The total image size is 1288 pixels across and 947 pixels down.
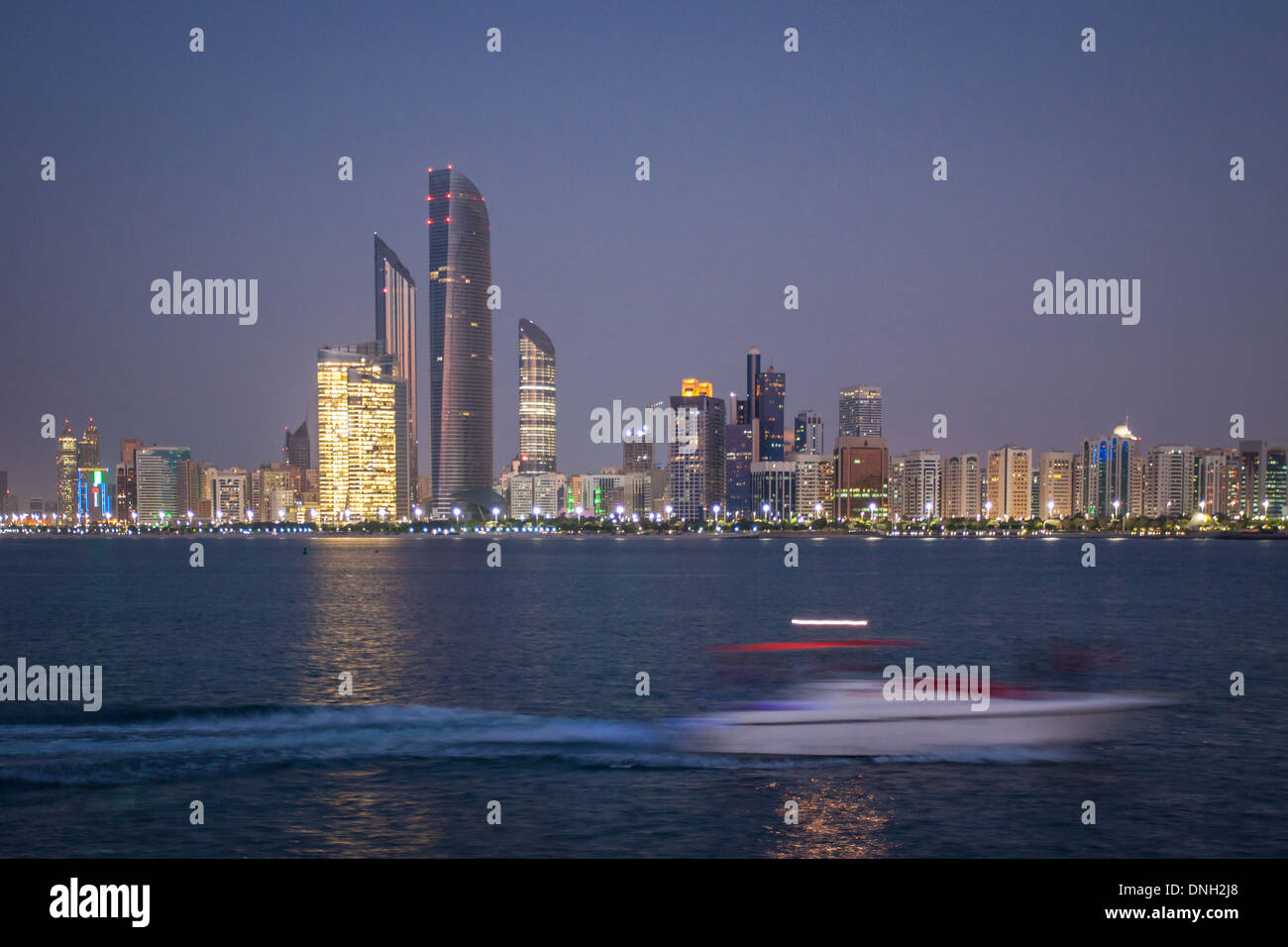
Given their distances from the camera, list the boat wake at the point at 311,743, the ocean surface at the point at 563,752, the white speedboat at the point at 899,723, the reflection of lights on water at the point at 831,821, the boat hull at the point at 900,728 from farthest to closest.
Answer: the white speedboat at the point at 899,723 < the boat hull at the point at 900,728 < the boat wake at the point at 311,743 < the ocean surface at the point at 563,752 < the reflection of lights on water at the point at 831,821

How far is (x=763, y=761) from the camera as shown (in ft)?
95.3

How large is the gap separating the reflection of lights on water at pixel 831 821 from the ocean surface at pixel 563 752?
3.3 inches

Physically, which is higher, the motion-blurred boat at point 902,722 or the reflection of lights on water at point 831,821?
the reflection of lights on water at point 831,821

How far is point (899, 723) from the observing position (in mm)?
33281

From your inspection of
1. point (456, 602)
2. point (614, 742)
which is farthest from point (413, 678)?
point (456, 602)

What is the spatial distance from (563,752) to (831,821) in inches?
412

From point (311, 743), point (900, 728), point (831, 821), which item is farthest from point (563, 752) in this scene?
point (900, 728)

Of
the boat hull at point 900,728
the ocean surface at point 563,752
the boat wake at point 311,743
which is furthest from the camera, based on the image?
the boat hull at point 900,728

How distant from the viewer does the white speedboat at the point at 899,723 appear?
30906mm

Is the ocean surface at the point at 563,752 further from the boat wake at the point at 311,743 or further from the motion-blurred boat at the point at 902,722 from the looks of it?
the motion-blurred boat at the point at 902,722

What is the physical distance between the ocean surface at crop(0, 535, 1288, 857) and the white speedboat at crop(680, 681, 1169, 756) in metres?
1.22

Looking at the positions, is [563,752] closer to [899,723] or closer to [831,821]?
[831,821]

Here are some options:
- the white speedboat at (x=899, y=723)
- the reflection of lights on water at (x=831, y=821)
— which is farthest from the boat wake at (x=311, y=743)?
the reflection of lights on water at (x=831, y=821)
